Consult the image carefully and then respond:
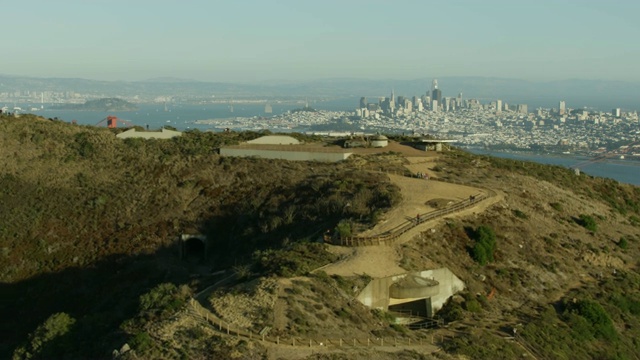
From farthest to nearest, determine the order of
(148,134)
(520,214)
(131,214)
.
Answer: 1. (148,134)
2. (131,214)
3. (520,214)

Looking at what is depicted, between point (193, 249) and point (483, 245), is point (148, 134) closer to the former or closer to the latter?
point (193, 249)

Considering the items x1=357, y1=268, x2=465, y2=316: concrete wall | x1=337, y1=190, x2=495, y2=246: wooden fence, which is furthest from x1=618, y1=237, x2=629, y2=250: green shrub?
x1=357, y1=268, x2=465, y2=316: concrete wall

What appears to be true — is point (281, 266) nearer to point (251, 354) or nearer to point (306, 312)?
point (306, 312)

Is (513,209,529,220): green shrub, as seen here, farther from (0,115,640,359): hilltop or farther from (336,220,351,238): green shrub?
(336,220,351,238): green shrub

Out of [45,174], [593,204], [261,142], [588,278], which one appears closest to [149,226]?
[45,174]

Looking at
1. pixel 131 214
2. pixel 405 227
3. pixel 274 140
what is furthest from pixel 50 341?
pixel 274 140

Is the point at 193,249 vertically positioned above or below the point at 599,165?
above
